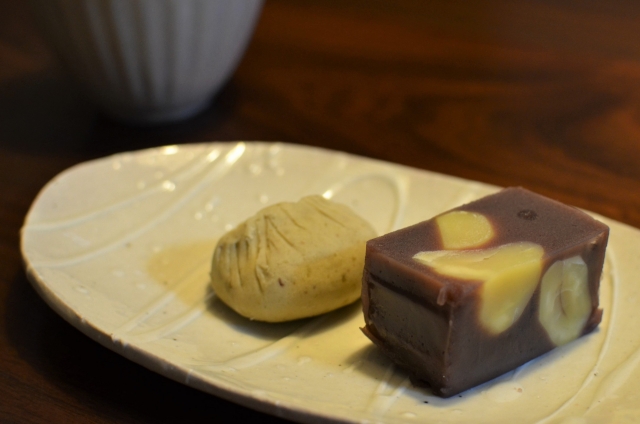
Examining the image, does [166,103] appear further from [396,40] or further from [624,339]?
[624,339]

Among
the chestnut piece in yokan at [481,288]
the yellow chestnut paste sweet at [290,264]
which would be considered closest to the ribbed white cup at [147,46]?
the yellow chestnut paste sweet at [290,264]

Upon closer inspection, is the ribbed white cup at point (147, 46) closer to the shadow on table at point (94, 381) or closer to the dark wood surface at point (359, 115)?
the dark wood surface at point (359, 115)

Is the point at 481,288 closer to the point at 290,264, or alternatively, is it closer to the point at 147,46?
the point at 290,264

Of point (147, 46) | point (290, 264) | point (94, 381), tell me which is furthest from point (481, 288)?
point (147, 46)

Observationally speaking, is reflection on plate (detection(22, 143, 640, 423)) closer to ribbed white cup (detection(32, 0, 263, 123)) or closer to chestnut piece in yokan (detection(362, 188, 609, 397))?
chestnut piece in yokan (detection(362, 188, 609, 397))

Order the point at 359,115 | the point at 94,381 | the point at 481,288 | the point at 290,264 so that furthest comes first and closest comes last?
the point at 359,115 → the point at 290,264 → the point at 94,381 → the point at 481,288

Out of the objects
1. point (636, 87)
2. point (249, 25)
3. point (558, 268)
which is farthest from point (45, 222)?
point (636, 87)

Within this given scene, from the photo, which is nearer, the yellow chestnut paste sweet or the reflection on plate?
the reflection on plate

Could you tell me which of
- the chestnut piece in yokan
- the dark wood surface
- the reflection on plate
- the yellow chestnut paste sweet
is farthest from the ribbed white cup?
the chestnut piece in yokan
